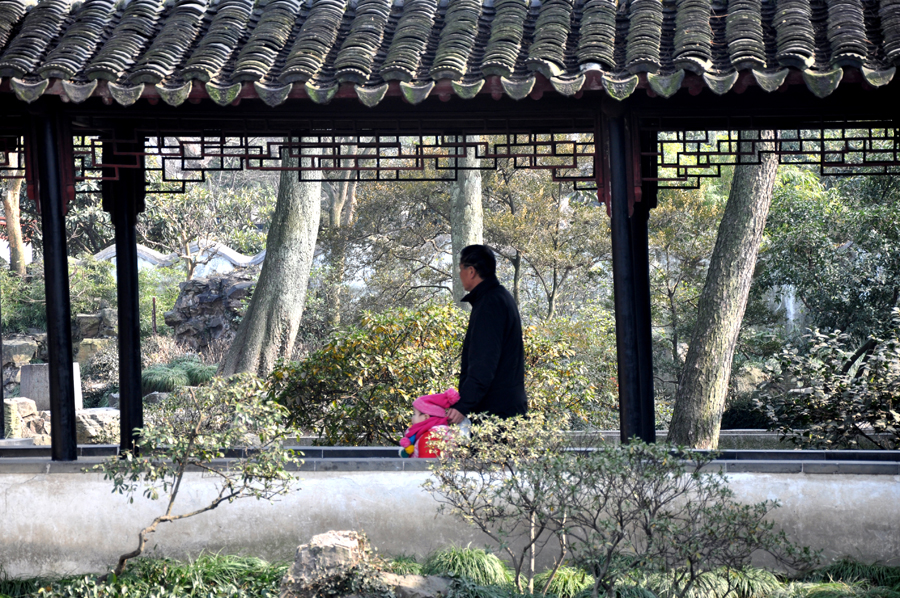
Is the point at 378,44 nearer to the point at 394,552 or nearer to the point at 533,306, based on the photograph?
the point at 394,552

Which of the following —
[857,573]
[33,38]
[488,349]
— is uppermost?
[33,38]

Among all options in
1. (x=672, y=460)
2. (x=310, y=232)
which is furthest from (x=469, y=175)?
(x=672, y=460)

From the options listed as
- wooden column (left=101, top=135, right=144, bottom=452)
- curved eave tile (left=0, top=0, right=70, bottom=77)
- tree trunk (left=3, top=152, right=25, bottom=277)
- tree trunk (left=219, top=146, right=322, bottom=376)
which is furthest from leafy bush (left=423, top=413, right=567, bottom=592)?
tree trunk (left=3, top=152, right=25, bottom=277)

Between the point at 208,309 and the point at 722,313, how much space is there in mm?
12552

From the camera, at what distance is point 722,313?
360 inches

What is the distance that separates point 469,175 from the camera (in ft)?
40.7

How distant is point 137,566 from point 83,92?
7.99ft

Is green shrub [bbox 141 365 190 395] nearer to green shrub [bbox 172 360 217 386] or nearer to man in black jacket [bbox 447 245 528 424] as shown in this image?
green shrub [bbox 172 360 217 386]

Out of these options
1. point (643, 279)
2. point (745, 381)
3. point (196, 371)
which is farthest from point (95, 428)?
point (745, 381)

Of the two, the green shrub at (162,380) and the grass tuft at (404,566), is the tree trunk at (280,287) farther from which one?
the grass tuft at (404,566)

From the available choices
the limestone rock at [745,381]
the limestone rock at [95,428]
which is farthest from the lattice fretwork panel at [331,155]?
the limestone rock at [745,381]

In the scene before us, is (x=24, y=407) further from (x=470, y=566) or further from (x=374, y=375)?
(x=470, y=566)

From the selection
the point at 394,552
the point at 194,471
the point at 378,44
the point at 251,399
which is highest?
the point at 378,44

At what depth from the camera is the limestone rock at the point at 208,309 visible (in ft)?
62.0
